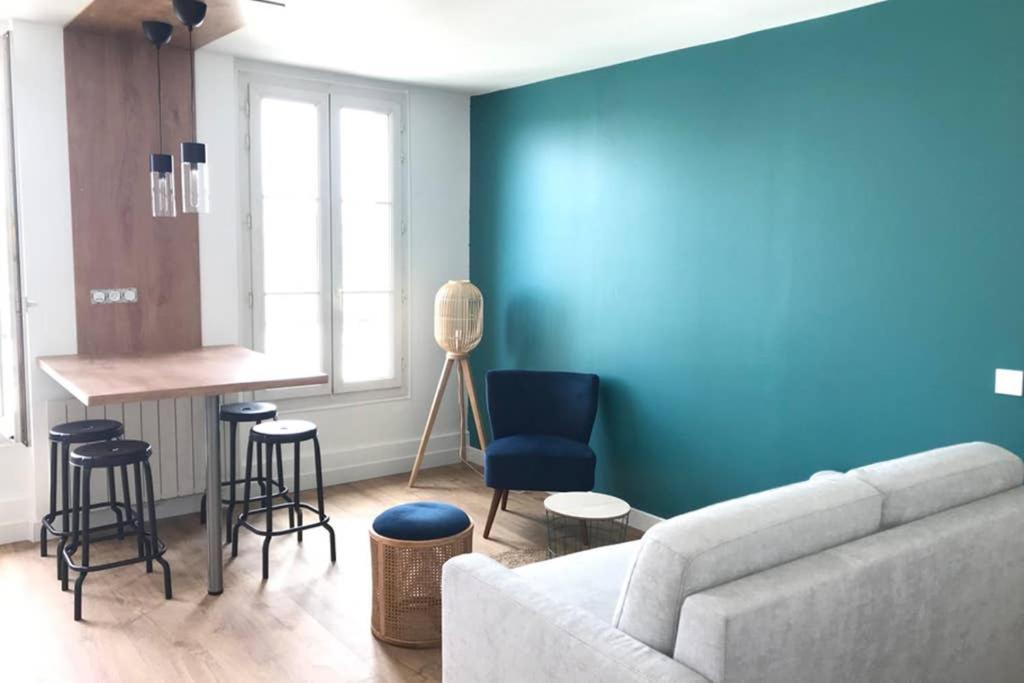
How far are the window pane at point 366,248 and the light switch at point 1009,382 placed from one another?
363 cm

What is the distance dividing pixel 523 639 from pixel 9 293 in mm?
3506

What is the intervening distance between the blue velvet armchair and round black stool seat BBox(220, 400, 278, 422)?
1159mm

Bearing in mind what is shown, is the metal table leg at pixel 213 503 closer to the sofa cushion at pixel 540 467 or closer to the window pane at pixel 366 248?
the sofa cushion at pixel 540 467

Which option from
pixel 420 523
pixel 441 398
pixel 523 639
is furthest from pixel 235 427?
pixel 523 639

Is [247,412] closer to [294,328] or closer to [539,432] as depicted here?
[294,328]

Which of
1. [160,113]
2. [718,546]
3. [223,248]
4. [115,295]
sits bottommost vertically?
[718,546]

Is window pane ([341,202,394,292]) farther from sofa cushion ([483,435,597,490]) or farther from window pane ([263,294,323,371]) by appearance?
sofa cushion ([483,435,597,490])

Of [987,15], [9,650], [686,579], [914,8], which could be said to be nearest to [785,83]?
[914,8]

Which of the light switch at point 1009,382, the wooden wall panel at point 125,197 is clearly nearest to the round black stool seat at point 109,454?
the wooden wall panel at point 125,197

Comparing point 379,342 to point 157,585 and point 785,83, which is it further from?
point 785,83

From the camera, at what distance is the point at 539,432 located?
15.7 feet

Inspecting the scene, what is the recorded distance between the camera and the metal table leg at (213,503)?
3590 millimetres

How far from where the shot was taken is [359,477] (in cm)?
552

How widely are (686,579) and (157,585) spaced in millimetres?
2814
